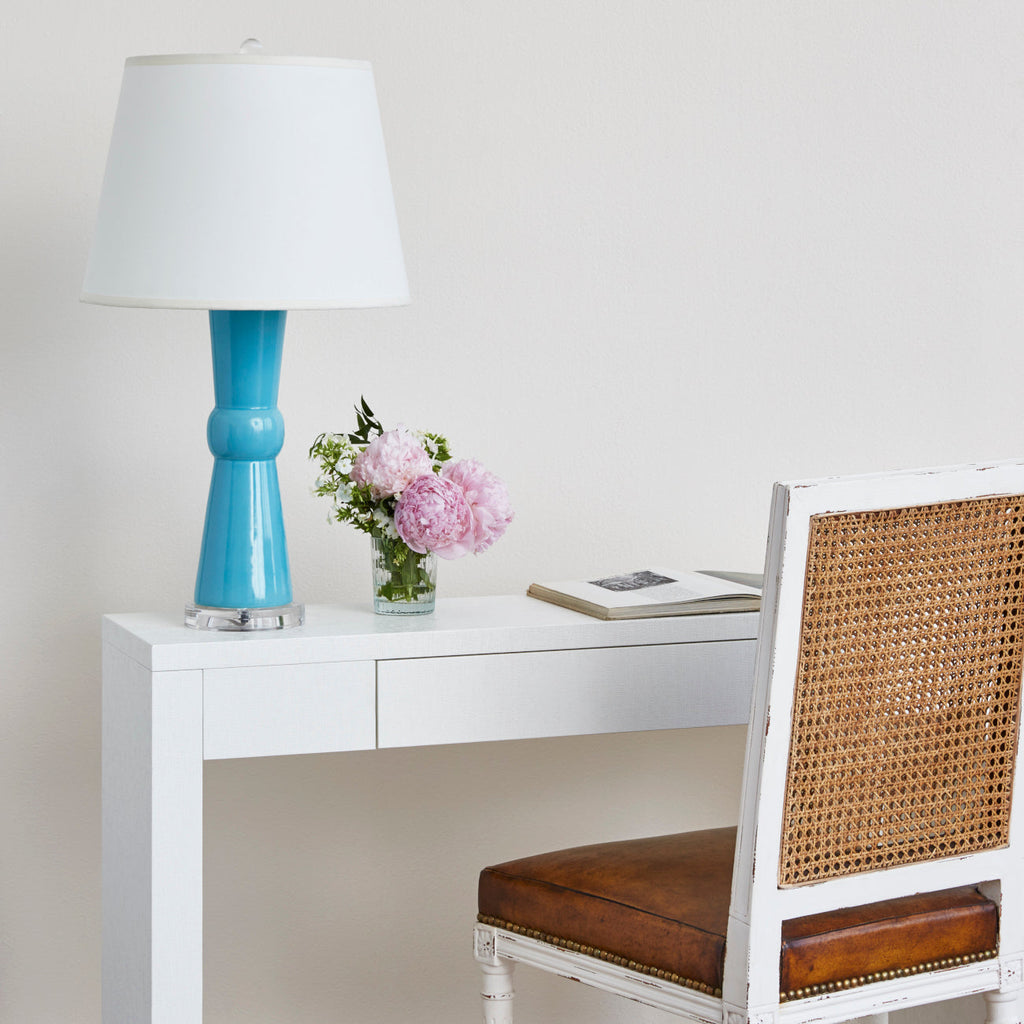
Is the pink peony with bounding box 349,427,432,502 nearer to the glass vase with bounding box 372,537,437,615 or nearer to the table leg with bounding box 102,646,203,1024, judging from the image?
the glass vase with bounding box 372,537,437,615

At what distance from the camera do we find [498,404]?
220cm

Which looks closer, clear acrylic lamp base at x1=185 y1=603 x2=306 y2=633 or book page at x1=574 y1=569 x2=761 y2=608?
clear acrylic lamp base at x1=185 y1=603 x2=306 y2=633

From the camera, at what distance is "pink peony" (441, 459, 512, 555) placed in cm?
174

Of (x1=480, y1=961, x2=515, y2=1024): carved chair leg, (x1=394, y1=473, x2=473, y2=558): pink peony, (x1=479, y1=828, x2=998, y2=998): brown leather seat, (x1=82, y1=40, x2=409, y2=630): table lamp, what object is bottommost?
(x1=480, y1=961, x2=515, y2=1024): carved chair leg

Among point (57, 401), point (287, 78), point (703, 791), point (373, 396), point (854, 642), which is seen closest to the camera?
point (854, 642)

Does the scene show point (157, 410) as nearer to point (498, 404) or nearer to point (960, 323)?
point (498, 404)

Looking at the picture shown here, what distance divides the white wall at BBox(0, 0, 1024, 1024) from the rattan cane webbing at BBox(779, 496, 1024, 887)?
0.81m

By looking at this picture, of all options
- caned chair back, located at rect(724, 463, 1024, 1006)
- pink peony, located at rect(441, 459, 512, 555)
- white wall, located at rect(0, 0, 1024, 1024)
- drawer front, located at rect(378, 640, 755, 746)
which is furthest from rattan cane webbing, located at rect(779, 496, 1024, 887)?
white wall, located at rect(0, 0, 1024, 1024)

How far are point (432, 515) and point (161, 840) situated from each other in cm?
46

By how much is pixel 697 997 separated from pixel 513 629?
0.45m

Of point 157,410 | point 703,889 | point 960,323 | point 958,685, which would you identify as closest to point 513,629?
point 703,889

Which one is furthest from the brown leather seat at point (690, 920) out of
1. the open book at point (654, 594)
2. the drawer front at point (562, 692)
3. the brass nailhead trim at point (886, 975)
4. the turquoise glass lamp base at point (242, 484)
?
the turquoise glass lamp base at point (242, 484)

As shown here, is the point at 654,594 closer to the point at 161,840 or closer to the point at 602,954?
the point at 602,954

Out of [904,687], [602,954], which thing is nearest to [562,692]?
[602,954]
